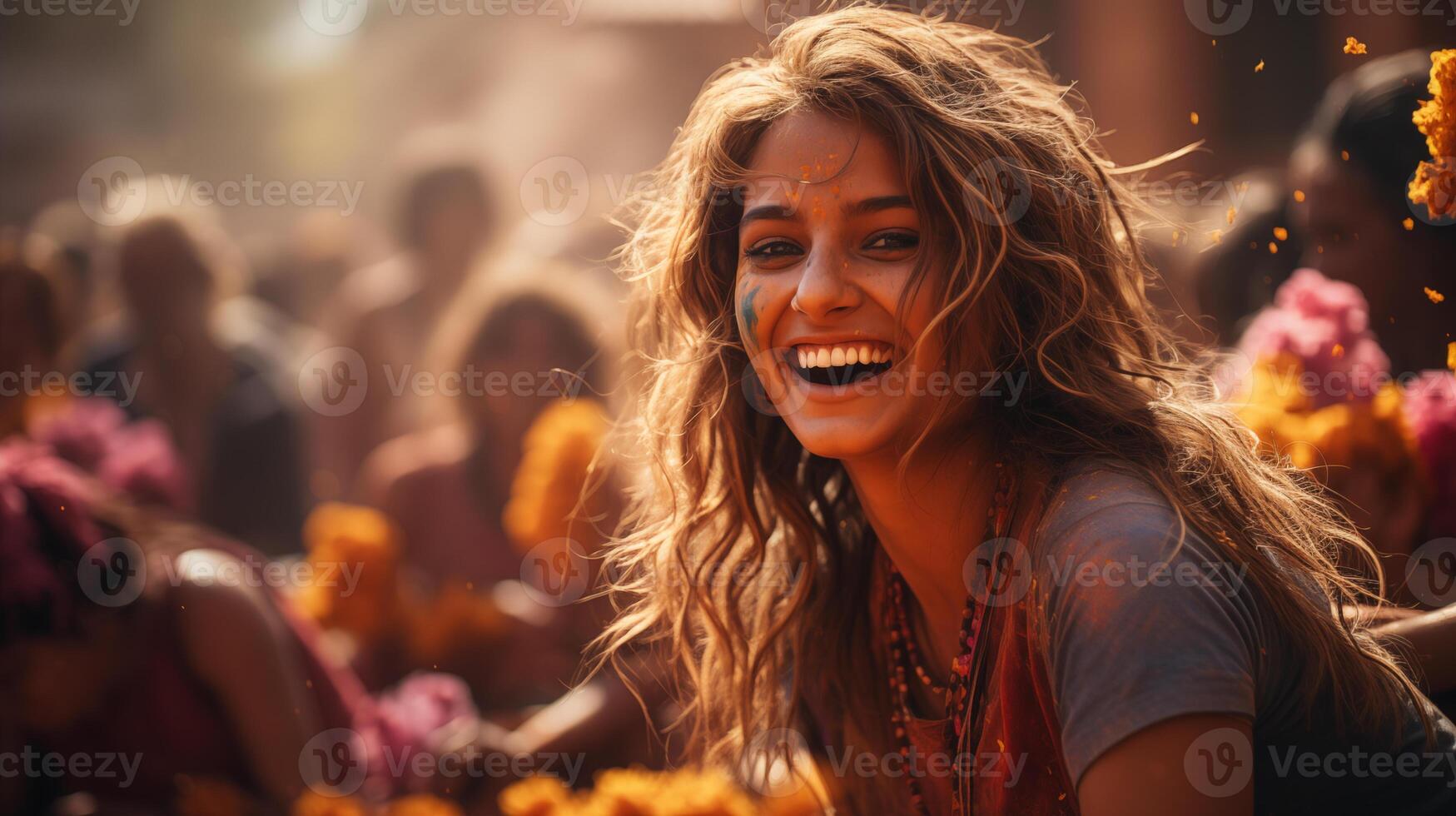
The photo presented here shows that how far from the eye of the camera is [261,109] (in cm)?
811

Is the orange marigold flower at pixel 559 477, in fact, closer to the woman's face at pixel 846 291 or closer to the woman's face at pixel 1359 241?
the woman's face at pixel 846 291

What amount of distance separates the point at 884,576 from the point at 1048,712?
17.7 inches

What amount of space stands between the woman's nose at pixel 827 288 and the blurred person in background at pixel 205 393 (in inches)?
134

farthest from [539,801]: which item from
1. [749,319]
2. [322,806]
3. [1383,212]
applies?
[1383,212]

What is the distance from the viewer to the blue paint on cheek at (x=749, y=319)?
1.57 metres

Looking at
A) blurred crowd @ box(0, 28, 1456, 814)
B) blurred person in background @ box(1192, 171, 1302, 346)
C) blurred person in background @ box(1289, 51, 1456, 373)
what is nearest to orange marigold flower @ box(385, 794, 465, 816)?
blurred crowd @ box(0, 28, 1456, 814)

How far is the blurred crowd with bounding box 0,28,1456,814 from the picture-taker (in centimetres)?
195

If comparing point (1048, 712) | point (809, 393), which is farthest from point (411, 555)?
point (1048, 712)

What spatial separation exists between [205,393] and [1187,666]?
4.02 meters

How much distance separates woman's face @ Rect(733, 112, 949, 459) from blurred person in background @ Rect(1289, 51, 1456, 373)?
Result: 0.86 metres

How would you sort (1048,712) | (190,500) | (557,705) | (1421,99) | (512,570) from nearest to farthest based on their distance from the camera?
(1048,712), (1421,99), (557,705), (512,570), (190,500)

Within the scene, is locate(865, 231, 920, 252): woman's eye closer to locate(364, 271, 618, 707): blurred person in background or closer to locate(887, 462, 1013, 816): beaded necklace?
locate(887, 462, 1013, 816): beaded necklace

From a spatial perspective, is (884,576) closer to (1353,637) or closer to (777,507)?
(777,507)

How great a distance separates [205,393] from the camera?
4375 millimetres
